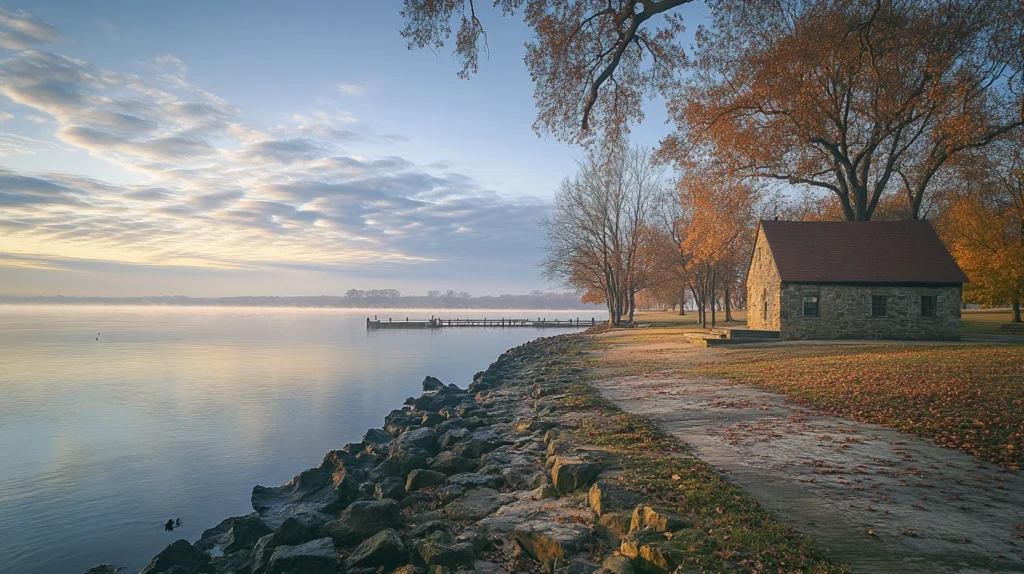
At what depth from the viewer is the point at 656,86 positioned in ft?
36.3

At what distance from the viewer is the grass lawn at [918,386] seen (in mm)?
9992

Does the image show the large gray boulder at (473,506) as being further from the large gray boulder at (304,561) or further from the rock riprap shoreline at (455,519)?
the large gray boulder at (304,561)

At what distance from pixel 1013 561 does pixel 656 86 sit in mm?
8781

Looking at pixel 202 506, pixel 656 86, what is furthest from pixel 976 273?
pixel 202 506

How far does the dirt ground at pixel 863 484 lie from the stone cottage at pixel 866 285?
16750 millimetres

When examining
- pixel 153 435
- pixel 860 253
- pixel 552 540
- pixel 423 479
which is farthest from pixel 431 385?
pixel 860 253

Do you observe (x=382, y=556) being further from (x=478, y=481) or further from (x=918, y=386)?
(x=918, y=386)

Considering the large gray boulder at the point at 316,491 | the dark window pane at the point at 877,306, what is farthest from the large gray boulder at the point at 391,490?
the dark window pane at the point at 877,306

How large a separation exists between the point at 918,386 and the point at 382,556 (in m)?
13.2

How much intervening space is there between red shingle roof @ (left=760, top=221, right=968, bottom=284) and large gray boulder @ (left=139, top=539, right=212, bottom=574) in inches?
1058

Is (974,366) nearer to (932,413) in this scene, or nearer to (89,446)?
(932,413)

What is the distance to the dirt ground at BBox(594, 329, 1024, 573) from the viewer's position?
5.46 metres

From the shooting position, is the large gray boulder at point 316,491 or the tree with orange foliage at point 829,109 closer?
the large gray boulder at point 316,491

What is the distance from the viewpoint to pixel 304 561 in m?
7.05
